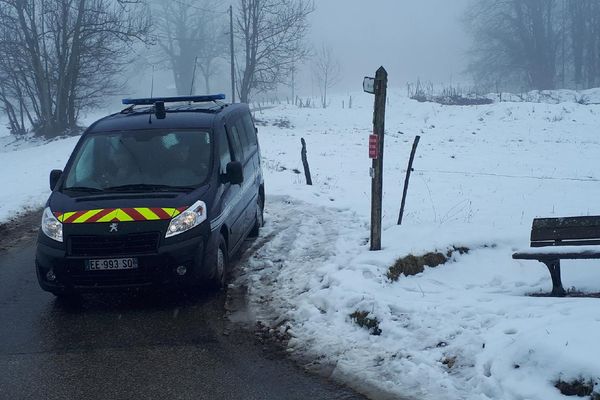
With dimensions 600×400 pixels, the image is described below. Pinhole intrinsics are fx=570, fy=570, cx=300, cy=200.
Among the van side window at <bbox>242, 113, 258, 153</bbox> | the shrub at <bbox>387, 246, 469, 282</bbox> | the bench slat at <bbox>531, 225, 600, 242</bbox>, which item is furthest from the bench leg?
the van side window at <bbox>242, 113, 258, 153</bbox>

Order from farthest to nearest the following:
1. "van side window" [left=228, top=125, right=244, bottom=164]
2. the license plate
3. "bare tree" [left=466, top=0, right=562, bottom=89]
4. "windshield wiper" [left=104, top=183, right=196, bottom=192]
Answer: "bare tree" [left=466, top=0, right=562, bottom=89] → "van side window" [left=228, top=125, right=244, bottom=164] → "windshield wiper" [left=104, top=183, right=196, bottom=192] → the license plate

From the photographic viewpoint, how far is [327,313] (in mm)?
5820

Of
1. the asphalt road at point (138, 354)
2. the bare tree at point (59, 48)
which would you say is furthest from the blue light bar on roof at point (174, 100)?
the bare tree at point (59, 48)

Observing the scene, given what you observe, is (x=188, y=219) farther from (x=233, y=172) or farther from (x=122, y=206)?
(x=233, y=172)

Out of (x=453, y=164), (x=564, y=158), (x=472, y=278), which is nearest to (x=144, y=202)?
(x=472, y=278)

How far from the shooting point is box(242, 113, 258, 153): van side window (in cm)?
911

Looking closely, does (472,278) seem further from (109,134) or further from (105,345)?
(109,134)

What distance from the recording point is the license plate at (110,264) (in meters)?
5.81

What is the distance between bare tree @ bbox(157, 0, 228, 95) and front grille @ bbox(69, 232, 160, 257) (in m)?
50.4

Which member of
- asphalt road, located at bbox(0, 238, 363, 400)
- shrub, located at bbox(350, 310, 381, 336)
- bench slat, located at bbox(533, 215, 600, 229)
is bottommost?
asphalt road, located at bbox(0, 238, 363, 400)

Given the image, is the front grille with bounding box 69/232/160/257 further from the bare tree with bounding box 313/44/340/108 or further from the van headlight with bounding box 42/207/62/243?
the bare tree with bounding box 313/44/340/108

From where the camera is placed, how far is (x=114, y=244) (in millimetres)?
5828

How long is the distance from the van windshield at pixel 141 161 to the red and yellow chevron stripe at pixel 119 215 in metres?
0.55

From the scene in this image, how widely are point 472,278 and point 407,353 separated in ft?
7.51
